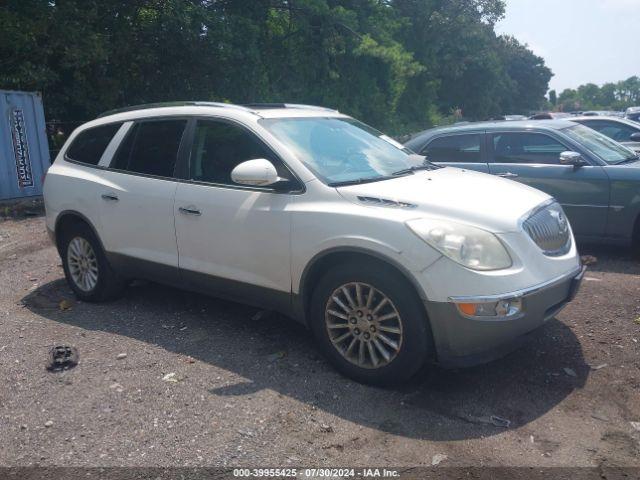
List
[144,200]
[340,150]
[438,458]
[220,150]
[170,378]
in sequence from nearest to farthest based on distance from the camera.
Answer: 1. [438,458]
2. [170,378]
3. [340,150]
4. [220,150]
5. [144,200]

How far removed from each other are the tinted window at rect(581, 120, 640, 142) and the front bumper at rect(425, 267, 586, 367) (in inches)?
270

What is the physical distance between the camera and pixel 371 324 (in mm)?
3971

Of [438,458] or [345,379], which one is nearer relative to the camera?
[438,458]

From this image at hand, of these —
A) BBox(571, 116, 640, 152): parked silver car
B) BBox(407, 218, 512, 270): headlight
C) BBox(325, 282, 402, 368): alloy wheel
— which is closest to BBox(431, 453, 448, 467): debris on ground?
BBox(325, 282, 402, 368): alloy wheel

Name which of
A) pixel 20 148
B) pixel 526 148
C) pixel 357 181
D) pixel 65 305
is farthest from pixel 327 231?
pixel 20 148

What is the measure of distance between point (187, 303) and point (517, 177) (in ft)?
13.5

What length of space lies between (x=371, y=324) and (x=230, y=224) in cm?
135

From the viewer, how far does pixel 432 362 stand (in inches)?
159

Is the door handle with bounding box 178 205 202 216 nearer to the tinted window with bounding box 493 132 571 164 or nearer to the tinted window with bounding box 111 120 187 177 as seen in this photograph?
the tinted window with bounding box 111 120 187 177

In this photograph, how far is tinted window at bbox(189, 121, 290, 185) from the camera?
15.3 ft

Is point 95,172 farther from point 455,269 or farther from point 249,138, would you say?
point 455,269

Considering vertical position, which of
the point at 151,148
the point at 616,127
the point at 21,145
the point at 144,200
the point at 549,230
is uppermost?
the point at 151,148

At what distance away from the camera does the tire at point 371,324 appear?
379cm

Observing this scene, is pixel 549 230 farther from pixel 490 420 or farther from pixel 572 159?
pixel 572 159
